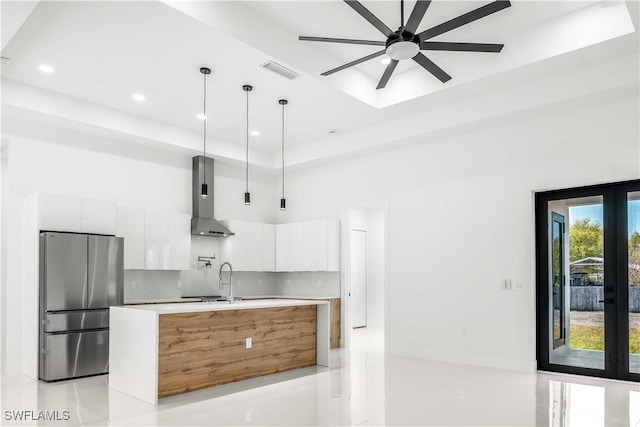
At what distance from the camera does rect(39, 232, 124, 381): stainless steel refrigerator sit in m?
5.60

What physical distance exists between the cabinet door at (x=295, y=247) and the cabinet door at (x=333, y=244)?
0.62 metres

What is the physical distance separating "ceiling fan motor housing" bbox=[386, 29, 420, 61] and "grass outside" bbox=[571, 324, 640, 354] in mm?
3893

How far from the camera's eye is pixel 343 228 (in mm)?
8203

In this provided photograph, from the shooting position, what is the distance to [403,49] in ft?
13.2

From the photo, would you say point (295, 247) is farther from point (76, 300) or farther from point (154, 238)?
point (76, 300)

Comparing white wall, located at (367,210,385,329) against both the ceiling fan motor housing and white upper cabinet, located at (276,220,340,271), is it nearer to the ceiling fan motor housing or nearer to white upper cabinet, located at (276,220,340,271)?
white upper cabinet, located at (276,220,340,271)

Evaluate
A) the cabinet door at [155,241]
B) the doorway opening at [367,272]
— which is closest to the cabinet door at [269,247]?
the cabinet door at [155,241]

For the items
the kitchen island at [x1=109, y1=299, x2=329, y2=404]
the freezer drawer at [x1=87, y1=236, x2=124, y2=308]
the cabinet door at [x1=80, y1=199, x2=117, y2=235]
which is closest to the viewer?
the kitchen island at [x1=109, y1=299, x2=329, y2=404]

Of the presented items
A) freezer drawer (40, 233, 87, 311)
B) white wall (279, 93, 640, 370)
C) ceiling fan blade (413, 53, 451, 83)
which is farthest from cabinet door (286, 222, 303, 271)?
ceiling fan blade (413, 53, 451, 83)

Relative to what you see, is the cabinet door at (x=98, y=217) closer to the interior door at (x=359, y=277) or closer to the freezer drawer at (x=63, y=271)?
the freezer drawer at (x=63, y=271)

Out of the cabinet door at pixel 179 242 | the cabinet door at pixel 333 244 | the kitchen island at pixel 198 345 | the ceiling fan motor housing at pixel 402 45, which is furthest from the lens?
the cabinet door at pixel 333 244

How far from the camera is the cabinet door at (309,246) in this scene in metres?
8.30

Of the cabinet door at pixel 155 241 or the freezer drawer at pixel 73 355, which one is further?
the cabinet door at pixel 155 241

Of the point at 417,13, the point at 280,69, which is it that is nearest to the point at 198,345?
the point at 280,69
